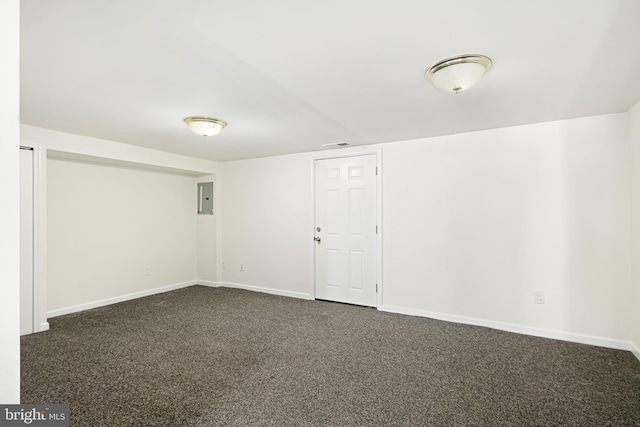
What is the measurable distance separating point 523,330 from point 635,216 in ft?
4.82

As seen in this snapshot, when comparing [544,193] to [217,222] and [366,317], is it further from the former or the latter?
[217,222]

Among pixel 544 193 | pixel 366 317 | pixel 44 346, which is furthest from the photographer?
pixel 366 317

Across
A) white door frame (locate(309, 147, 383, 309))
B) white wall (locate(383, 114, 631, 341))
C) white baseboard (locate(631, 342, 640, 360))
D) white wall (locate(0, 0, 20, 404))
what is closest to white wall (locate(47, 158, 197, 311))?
white door frame (locate(309, 147, 383, 309))

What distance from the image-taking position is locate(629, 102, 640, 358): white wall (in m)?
2.75

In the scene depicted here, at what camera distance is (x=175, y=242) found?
5.48 metres

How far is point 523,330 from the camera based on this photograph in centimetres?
335

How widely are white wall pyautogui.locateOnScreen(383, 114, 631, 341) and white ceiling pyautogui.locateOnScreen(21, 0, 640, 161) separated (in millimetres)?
377

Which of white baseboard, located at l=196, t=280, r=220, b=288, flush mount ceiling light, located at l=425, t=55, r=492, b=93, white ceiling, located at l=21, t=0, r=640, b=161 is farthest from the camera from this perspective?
white baseboard, located at l=196, t=280, r=220, b=288

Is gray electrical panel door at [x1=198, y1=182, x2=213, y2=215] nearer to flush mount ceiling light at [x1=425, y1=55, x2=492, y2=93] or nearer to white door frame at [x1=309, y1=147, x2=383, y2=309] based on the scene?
white door frame at [x1=309, y1=147, x2=383, y2=309]

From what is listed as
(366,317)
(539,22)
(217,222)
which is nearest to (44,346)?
(217,222)

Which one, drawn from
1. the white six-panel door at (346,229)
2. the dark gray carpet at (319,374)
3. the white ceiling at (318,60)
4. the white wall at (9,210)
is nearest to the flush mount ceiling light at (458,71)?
the white ceiling at (318,60)

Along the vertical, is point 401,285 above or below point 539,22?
below

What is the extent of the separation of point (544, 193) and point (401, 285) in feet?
6.14

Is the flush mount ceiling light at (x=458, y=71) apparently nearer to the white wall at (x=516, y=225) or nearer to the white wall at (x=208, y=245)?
the white wall at (x=516, y=225)
